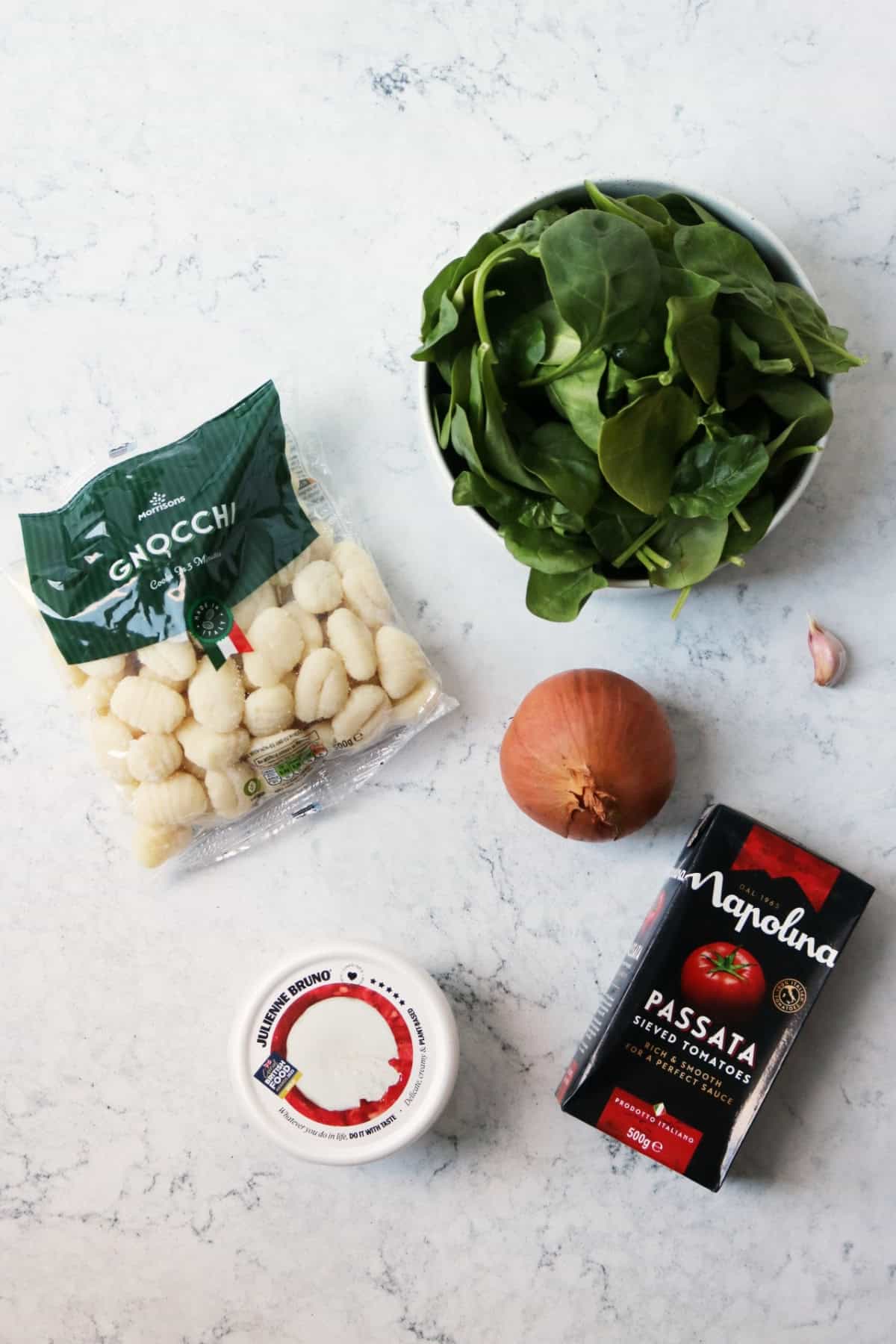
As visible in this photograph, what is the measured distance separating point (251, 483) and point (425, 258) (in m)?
0.26

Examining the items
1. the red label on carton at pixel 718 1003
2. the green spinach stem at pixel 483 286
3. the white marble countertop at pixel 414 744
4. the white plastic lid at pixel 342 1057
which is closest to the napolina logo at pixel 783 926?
the red label on carton at pixel 718 1003

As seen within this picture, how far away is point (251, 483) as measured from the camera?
924mm

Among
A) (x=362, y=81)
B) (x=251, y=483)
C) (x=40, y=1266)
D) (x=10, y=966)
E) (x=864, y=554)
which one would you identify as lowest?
(x=40, y=1266)

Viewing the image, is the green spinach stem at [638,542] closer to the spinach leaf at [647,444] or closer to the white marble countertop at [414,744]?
the spinach leaf at [647,444]

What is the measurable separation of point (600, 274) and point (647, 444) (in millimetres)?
113

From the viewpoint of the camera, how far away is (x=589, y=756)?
33.8 inches

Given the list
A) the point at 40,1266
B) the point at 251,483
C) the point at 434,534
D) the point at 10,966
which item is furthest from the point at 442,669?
the point at 40,1266

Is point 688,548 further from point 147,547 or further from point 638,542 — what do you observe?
point 147,547

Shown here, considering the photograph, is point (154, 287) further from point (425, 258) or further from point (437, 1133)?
point (437, 1133)

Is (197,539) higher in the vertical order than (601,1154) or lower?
higher

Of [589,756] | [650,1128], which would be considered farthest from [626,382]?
[650,1128]

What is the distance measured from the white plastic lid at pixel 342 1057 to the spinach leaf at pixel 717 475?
0.45 meters

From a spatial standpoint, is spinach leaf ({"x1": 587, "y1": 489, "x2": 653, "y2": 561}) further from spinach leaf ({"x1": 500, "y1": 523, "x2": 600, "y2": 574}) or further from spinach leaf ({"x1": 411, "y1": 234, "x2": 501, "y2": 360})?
spinach leaf ({"x1": 411, "y1": 234, "x2": 501, "y2": 360})

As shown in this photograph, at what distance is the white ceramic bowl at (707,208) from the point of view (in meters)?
0.81
